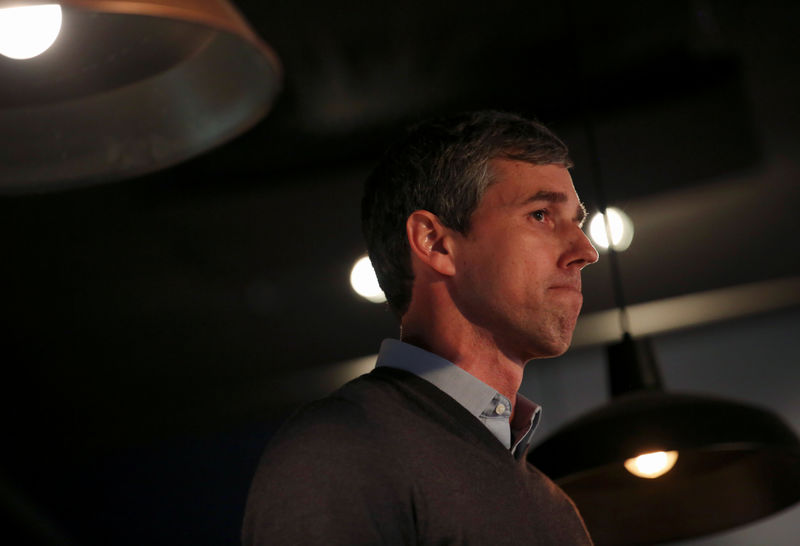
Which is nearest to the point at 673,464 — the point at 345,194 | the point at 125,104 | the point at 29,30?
the point at 125,104

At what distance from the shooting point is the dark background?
2.89m

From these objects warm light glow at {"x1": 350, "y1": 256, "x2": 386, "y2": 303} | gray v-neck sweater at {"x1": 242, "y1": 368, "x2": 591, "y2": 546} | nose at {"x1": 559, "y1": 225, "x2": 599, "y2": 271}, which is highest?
warm light glow at {"x1": 350, "y1": 256, "x2": 386, "y2": 303}

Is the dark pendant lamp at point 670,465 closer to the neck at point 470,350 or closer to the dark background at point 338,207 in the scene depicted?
the neck at point 470,350

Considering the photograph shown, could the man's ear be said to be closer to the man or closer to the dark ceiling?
the man

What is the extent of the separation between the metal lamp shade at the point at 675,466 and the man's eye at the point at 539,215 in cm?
45

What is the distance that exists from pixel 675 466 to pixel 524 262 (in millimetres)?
692

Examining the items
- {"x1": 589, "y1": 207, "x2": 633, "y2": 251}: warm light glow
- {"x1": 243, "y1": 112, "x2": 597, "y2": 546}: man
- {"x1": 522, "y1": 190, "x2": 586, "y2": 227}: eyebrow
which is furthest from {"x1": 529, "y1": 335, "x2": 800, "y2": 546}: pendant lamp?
{"x1": 589, "y1": 207, "x2": 633, "y2": 251}: warm light glow

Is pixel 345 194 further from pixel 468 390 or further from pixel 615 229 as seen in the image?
pixel 468 390

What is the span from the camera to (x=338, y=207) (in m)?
3.66

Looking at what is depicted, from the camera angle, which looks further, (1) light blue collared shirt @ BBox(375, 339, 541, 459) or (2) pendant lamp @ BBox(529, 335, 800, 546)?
(2) pendant lamp @ BBox(529, 335, 800, 546)

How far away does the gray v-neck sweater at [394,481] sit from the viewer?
3.05 ft

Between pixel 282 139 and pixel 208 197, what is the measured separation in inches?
16.2

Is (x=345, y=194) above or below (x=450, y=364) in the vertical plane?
above

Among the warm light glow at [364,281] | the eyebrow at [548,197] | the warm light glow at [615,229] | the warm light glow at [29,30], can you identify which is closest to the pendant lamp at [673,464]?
the eyebrow at [548,197]
